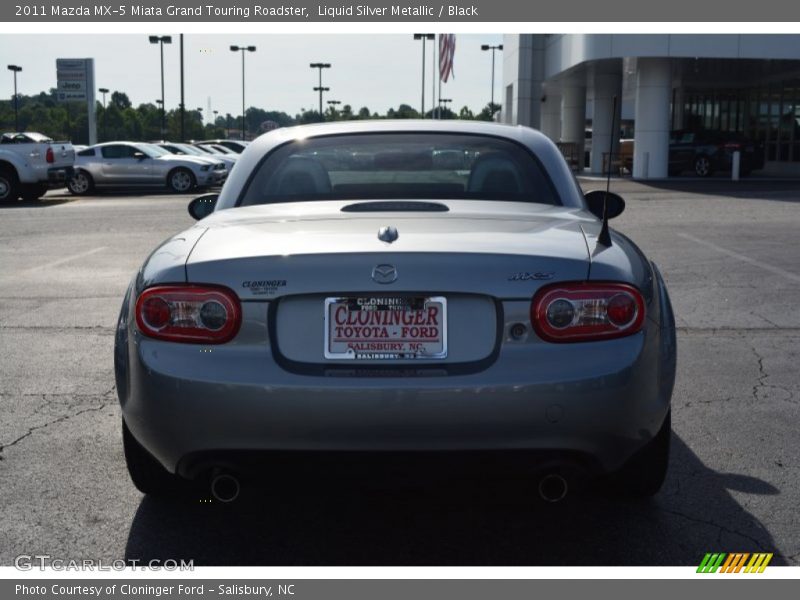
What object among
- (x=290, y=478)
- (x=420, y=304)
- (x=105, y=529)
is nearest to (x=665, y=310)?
(x=420, y=304)

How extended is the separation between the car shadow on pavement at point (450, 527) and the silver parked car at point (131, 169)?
2635cm

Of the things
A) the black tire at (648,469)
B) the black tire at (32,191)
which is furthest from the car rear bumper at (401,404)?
the black tire at (32,191)

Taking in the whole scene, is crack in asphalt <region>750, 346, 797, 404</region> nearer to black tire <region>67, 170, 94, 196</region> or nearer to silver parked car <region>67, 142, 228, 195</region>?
silver parked car <region>67, 142, 228, 195</region>

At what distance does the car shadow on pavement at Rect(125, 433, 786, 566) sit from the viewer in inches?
143

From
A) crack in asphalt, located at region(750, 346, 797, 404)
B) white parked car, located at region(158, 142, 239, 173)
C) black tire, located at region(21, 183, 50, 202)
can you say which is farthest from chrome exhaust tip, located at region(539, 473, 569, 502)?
white parked car, located at region(158, 142, 239, 173)

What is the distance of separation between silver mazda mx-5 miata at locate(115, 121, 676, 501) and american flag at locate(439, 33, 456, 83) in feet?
186

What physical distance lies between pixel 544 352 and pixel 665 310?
0.77m

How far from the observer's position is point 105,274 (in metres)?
11.2

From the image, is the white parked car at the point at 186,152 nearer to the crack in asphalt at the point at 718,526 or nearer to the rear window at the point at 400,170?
the rear window at the point at 400,170

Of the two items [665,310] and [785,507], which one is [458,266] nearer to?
[665,310]

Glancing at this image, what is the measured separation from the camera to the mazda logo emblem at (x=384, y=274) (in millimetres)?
3311

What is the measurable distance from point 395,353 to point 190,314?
67cm

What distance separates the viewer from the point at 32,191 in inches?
1037

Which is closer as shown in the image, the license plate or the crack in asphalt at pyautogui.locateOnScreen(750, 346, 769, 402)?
the license plate
